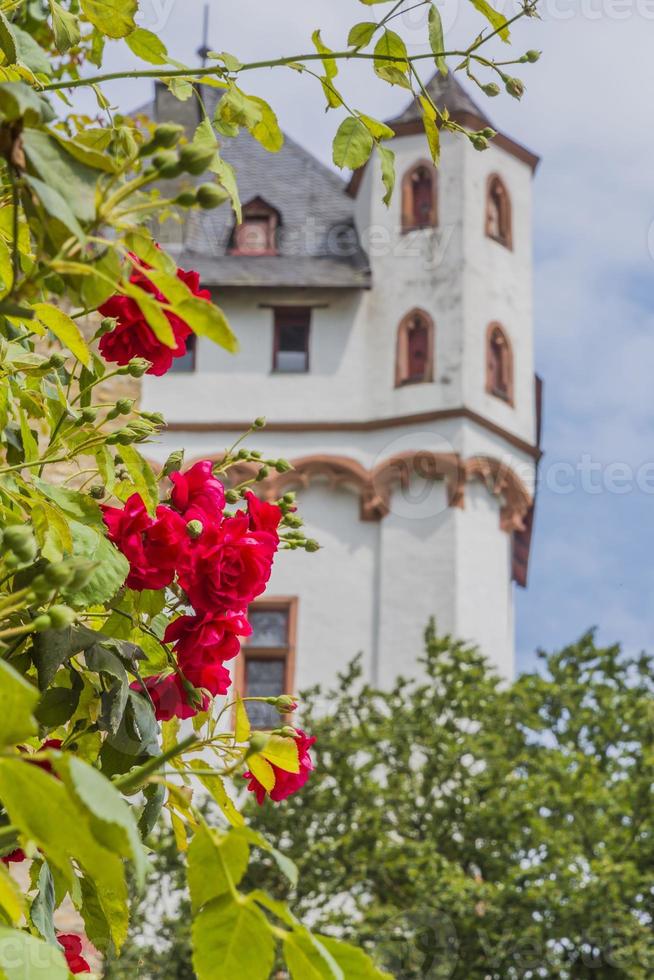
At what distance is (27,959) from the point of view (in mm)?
1224

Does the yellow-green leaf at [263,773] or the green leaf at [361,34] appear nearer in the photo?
the yellow-green leaf at [263,773]

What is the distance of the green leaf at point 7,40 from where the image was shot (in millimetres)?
1928

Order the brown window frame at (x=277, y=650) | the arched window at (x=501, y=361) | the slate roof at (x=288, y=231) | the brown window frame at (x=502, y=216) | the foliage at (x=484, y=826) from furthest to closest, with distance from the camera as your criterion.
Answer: the brown window frame at (x=502, y=216) → the slate roof at (x=288, y=231) → the arched window at (x=501, y=361) → the brown window frame at (x=277, y=650) → the foliage at (x=484, y=826)

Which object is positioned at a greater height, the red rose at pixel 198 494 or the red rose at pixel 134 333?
the red rose at pixel 134 333

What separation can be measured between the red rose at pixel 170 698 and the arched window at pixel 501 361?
19089 millimetres

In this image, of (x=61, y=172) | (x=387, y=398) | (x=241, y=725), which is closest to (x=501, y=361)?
(x=387, y=398)

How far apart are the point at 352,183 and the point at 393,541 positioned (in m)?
6.36

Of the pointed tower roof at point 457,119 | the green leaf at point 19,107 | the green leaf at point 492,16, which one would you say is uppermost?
the pointed tower roof at point 457,119

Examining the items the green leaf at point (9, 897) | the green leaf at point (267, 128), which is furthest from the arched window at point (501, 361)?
the green leaf at point (9, 897)

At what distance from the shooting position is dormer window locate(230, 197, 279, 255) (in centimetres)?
2220

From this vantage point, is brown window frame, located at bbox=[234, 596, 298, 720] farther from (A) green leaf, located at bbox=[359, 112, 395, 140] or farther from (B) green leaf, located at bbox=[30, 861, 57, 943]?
(B) green leaf, located at bbox=[30, 861, 57, 943]

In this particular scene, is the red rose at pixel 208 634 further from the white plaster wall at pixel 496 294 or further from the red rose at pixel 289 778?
the white plaster wall at pixel 496 294

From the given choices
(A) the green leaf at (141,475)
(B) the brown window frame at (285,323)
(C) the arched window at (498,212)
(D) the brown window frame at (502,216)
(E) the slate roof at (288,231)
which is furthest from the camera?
(C) the arched window at (498,212)

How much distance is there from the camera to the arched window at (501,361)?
20859mm
